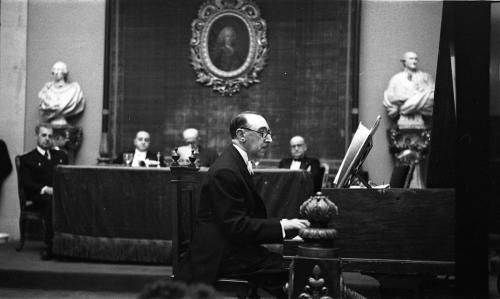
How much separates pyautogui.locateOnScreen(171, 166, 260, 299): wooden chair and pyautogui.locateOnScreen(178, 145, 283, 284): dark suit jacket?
9 cm

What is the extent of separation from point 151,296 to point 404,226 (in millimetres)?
2448

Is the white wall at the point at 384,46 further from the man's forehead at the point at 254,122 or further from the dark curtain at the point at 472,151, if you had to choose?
the man's forehead at the point at 254,122

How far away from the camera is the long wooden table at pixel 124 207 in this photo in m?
7.05

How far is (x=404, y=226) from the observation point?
401 centimetres

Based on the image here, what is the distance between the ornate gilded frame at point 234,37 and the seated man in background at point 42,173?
7.20ft

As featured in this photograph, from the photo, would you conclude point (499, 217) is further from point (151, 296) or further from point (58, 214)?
point (58, 214)

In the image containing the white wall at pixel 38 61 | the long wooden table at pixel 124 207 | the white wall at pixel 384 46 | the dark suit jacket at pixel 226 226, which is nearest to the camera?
the dark suit jacket at pixel 226 226

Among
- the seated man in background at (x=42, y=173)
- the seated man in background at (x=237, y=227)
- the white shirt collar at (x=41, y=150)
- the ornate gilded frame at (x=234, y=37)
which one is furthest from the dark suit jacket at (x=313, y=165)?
the seated man in background at (x=237, y=227)

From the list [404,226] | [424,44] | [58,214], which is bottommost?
[58,214]

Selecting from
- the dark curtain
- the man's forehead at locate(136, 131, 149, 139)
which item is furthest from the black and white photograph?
the man's forehead at locate(136, 131, 149, 139)

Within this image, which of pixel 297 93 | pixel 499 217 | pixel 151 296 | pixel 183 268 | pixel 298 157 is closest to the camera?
pixel 151 296

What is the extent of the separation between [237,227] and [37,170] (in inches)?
229

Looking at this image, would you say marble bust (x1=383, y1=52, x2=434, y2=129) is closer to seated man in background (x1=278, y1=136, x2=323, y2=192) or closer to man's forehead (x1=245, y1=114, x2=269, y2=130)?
seated man in background (x1=278, y1=136, x2=323, y2=192)

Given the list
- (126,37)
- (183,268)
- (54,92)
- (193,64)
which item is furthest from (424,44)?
(183,268)
